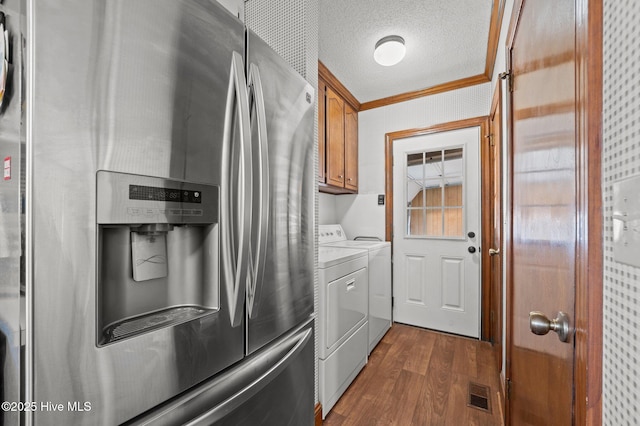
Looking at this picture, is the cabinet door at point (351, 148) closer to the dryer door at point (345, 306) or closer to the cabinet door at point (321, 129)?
the cabinet door at point (321, 129)

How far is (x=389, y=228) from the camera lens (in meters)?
2.98

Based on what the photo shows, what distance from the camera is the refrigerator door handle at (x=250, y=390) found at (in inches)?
28.4

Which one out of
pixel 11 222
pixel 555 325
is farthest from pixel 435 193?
pixel 11 222

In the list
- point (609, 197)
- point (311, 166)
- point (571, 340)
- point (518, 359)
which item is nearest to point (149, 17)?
point (311, 166)

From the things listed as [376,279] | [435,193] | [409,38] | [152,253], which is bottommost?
[376,279]

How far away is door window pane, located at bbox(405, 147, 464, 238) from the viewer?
272 cm

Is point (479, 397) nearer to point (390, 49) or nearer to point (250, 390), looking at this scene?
point (250, 390)

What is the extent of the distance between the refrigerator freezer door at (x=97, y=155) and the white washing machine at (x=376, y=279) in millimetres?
1812

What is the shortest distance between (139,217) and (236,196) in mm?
274

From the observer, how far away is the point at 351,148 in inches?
120

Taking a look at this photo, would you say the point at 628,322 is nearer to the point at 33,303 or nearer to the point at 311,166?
the point at 33,303

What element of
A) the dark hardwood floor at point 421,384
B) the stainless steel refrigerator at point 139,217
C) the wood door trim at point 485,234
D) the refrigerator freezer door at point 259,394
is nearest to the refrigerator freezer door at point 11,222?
the stainless steel refrigerator at point 139,217

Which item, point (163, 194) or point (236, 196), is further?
point (236, 196)

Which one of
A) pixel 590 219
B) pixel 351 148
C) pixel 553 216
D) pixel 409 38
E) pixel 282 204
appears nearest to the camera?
pixel 590 219
